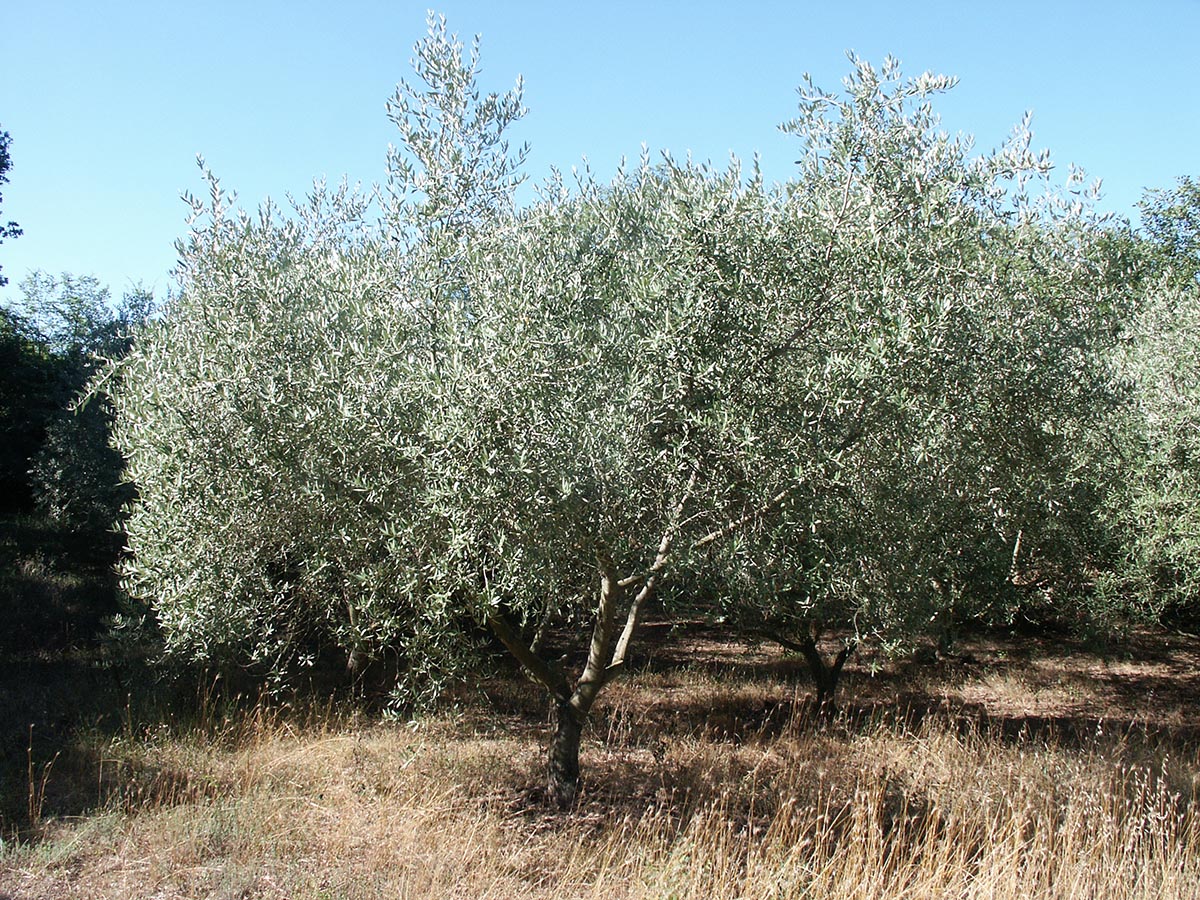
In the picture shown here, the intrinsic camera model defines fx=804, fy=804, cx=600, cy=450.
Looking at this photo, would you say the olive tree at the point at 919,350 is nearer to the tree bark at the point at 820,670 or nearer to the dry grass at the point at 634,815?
the dry grass at the point at 634,815

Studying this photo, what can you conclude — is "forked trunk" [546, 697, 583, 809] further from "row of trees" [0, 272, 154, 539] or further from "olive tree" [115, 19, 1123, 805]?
"row of trees" [0, 272, 154, 539]

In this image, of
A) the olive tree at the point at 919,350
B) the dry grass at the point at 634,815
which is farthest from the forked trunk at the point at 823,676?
the olive tree at the point at 919,350

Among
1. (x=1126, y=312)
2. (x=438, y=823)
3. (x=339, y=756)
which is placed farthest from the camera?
(x=1126, y=312)

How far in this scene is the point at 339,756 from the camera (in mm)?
8242

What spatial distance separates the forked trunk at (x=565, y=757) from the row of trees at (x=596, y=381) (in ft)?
3.78

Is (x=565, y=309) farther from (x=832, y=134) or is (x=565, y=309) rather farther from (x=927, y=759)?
(x=927, y=759)

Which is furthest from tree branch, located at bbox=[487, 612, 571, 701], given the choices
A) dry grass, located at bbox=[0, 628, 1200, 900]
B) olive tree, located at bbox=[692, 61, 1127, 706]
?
olive tree, located at bbox=[692, 61, 1127, 706]

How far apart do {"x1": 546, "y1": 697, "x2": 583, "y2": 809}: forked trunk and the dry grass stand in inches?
8.9

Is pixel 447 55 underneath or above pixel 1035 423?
above

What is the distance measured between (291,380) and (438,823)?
12.3ft

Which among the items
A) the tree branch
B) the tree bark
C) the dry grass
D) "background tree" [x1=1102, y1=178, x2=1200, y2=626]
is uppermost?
"background tree" [x1=1102, y1=178, x2=1200, y2=626]

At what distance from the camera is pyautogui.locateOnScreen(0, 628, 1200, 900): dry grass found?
5.34 metres

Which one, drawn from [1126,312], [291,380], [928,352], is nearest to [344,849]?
[291,380]

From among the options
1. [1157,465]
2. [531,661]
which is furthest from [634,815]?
[1157,465]
